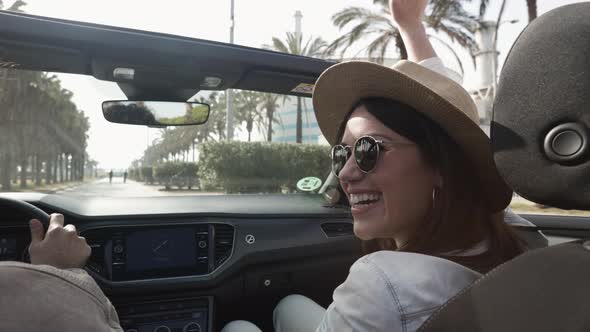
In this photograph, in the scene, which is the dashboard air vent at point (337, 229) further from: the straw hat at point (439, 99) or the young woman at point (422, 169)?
the straw hat at point (439, 99)

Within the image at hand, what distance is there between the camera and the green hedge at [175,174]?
7559 mm

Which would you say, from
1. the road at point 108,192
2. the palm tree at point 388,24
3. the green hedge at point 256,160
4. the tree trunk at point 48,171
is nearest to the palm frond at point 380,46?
the palm tree at point 388,24

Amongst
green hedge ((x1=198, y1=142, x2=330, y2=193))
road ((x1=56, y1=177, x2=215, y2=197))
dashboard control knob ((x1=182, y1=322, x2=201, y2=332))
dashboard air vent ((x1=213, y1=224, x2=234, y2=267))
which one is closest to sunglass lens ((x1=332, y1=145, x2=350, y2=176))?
dashboard air vent ((x1=213, y1=224, x2=234, y2=267))

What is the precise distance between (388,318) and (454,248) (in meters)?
0.48

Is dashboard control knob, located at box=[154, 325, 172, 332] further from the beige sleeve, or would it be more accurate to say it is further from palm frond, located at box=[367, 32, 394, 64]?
palm frond, located at box=[367, 32, 394, 64]

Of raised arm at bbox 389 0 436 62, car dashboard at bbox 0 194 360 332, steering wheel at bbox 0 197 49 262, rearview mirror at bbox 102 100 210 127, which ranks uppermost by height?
raised arm at bbox 389 0 436 62

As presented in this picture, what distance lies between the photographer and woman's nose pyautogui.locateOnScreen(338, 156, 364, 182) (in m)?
1.77

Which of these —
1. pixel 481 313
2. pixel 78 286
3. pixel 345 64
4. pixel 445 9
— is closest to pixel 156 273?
pixel 78 286

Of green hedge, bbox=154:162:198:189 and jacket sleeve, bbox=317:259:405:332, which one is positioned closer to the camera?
jacket sleeve, bbox=317:259:405:332

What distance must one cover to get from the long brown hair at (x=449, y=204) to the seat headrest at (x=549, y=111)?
0.53 m

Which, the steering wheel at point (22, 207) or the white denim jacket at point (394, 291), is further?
the steering wheel at point (22, 207)

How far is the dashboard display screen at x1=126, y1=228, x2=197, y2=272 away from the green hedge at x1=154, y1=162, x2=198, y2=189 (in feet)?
12.2

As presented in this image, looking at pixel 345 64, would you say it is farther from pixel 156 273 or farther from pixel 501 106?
pixel 156 273

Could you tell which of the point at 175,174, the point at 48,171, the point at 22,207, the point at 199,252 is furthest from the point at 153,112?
the point at 175,174
